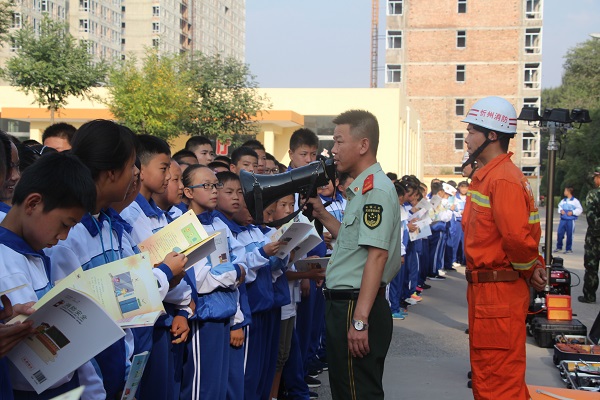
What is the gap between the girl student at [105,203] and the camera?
11.3ft

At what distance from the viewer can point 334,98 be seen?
36781mm

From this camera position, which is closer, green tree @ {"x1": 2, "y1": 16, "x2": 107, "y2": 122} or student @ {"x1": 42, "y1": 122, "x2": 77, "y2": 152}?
student @ {"x1": 42, "y1": 122, "x2": 77, "y2": 152}

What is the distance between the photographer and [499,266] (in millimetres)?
5137

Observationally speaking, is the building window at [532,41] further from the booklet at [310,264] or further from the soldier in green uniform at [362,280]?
the soldier in green uniform at [362,280]

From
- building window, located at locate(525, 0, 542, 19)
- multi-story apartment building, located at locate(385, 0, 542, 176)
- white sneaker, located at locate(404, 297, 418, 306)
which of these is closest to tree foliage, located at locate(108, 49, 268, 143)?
white sneaker, located at locate(404, 297, 418, 306)

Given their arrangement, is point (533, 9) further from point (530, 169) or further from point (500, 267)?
point (500, 267)

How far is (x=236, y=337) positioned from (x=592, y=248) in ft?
29.4

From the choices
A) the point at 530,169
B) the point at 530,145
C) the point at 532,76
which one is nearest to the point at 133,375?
the point at 530,145

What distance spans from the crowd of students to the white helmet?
64.0 inches

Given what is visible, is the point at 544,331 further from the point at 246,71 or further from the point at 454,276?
the point at 246,71

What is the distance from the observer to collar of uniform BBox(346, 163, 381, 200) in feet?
15.1

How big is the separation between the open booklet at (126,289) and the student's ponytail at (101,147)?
48 cm

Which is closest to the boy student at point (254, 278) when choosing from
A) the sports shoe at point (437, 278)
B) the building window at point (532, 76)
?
the sports shoe at point (437, 278)

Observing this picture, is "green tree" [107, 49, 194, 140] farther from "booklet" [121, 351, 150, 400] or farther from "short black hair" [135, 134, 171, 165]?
"booklet" [121, 351, 150, 400]
